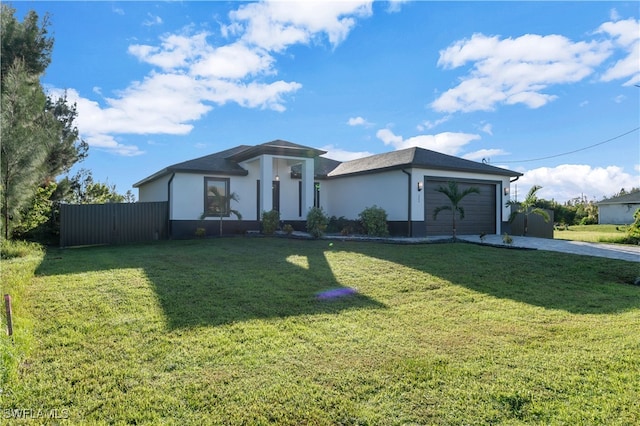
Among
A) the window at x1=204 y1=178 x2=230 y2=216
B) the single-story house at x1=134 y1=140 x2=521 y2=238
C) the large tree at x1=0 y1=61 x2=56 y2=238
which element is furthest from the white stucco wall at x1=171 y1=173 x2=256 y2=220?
the large tree at x1=0 y1=61 x2=56 y2=238

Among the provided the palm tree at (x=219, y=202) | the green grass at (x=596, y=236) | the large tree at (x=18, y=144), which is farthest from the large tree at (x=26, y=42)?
the green grass at (x=596, y=236)

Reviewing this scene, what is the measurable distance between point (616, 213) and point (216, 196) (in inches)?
1557

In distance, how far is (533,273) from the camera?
28.0ft

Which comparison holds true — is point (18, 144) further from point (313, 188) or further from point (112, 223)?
point (313, 188)

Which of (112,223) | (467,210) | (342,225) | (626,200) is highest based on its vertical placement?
(626,200)

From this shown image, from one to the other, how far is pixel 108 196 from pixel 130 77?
1736 cm

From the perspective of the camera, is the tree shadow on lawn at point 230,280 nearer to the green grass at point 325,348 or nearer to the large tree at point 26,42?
the green grass at point 325,348

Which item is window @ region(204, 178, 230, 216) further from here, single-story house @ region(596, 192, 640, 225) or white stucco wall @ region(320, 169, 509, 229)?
single-story house @ region(596, 192, 640, 225)

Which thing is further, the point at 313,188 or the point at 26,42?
the point at 313,188

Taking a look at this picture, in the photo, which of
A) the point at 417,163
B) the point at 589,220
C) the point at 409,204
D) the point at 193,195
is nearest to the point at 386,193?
the point at 409,204

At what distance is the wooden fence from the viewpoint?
13406 millimetres

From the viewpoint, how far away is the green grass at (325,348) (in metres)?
2.94

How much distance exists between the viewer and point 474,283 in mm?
7617

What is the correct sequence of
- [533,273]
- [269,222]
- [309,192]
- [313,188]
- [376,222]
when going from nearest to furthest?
[533,273]
[269,222]
[376,222]
[309,192]
[313,188]
